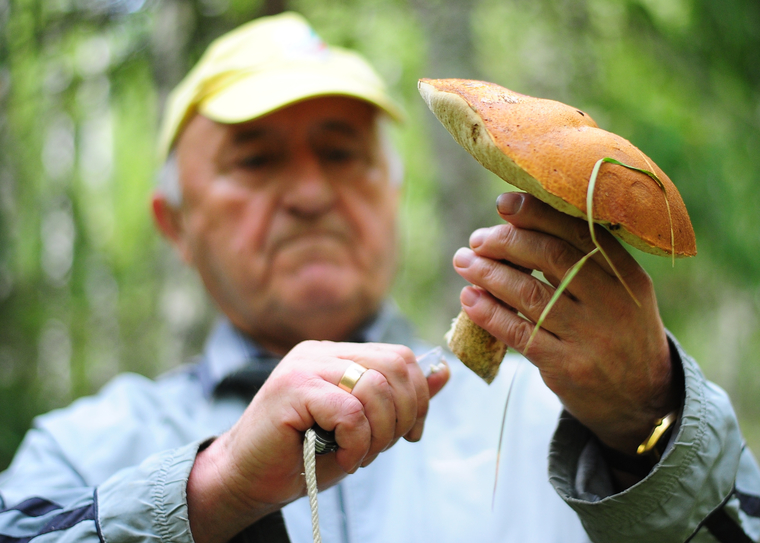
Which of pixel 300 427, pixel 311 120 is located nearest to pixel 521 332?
pixel 300 427

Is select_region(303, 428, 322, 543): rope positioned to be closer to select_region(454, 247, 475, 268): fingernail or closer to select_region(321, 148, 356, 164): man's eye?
select_region(454, 247, 475, 268): fingernail

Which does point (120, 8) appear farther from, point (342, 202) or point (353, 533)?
point (353, 533)

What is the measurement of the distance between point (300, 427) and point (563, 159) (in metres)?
0.44

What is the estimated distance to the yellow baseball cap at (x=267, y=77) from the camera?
1258 millimetres

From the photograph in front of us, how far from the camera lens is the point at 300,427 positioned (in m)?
0.65

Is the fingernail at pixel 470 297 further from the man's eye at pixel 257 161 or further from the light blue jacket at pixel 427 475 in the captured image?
the man's eye at pixel 257 161

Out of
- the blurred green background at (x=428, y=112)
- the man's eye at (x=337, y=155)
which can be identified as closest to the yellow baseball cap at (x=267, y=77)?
the man's eye at (x=337, y=155)

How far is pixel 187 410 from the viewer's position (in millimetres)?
1242

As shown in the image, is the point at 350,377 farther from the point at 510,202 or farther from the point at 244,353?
the point at 244,353

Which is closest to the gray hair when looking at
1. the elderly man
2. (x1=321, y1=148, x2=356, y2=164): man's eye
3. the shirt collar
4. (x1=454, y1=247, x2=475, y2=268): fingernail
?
the elderly man

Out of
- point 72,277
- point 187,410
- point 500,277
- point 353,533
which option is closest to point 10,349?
point 72,277

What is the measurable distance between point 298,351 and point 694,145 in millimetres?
2014

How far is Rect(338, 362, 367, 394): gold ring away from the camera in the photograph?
0.66 meters

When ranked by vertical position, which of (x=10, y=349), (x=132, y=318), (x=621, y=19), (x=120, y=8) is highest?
(x=120, y=8)
